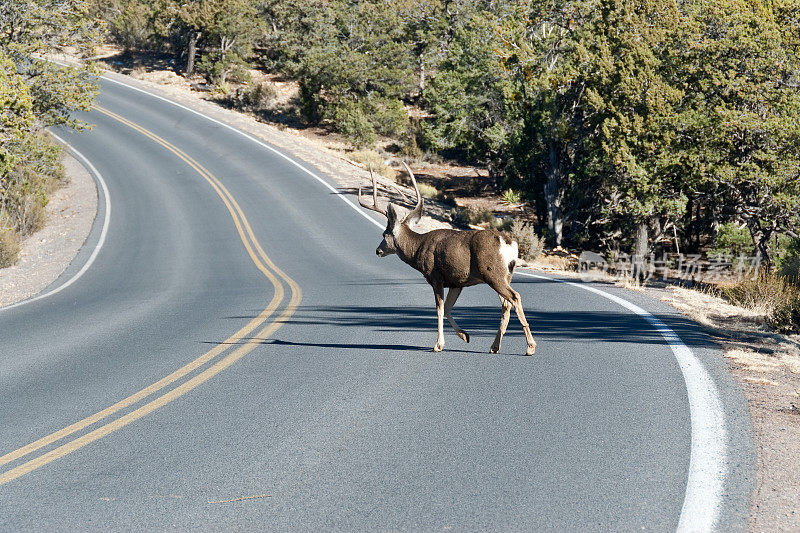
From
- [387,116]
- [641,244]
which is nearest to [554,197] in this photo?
[641,244]

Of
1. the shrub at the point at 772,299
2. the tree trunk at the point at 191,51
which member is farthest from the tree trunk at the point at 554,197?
the tree trunk at the point at 191,51

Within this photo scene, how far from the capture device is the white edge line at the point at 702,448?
435cm

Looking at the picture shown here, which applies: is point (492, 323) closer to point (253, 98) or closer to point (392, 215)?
point (392, 215)

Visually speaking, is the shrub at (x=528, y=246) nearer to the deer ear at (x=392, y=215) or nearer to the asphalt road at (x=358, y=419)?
the asphalt road at (x=358, y=419)

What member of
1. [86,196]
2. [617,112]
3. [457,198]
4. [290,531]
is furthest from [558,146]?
[290,531]

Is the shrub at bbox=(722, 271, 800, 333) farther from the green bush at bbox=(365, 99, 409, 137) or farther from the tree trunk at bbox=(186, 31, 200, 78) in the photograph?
the tree trunk at bbox=(186, 31, 200, 78)

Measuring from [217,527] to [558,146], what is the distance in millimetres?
29046

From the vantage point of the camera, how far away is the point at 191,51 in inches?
2419

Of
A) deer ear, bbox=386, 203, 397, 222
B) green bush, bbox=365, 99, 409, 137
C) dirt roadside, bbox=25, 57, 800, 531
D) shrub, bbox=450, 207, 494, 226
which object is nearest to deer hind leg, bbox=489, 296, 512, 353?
A: deer ear, bbox=386, 203, 397, 222

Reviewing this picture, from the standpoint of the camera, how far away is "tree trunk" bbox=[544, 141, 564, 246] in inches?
1254

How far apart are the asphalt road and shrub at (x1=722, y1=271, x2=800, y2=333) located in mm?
1422

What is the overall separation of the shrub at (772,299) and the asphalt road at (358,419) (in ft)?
4.66

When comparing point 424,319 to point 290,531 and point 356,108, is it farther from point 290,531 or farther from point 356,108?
point 356,108

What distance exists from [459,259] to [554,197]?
23924 millimetres
